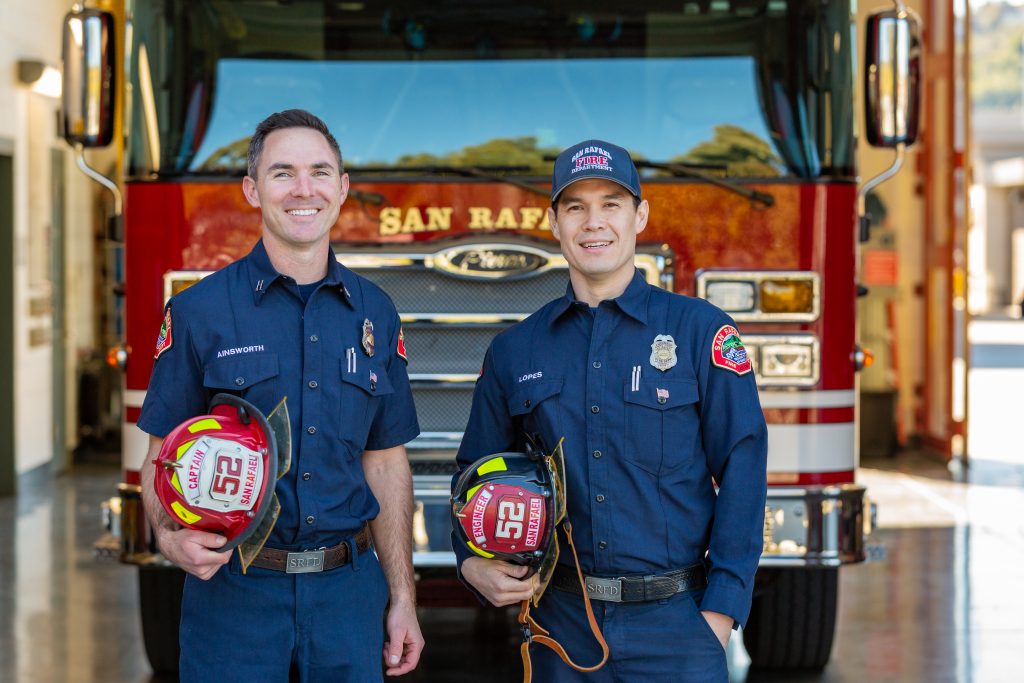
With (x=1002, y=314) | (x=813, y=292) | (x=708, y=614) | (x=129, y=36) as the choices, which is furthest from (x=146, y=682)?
(x=1002, y=314)

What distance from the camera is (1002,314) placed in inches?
1766

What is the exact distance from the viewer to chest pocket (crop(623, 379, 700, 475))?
116 inches

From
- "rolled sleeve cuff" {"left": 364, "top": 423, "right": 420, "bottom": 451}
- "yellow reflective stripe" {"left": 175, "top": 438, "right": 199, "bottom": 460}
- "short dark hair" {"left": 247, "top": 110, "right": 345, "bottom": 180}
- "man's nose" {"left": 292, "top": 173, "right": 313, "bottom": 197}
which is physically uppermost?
"short dark hair" {"left": 247, "top": 110, "right": 345, "bottom": 180}

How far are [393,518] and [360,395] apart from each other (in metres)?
0.32

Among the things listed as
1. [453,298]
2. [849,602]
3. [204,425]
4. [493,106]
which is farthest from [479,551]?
[849,602]

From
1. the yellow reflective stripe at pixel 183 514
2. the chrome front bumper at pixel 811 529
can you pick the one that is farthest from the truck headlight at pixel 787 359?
the yellow reflective stripe at pixel 183 514

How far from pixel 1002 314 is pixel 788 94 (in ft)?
139

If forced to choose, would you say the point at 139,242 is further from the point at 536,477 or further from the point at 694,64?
the point at 536,477

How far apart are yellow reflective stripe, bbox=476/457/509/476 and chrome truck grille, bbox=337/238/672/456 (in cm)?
192

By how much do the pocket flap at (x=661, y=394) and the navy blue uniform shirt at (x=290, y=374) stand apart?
561 mm

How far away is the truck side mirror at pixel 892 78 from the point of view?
15.9ft

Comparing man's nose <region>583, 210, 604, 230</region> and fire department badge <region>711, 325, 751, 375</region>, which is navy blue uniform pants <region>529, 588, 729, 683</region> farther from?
man's nose <region>583, 210, 604, 230</region>

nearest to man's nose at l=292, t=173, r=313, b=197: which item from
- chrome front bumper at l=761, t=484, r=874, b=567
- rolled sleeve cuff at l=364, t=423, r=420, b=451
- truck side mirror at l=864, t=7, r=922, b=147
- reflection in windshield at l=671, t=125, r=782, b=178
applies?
rolled sleeve cuff at l=364, t=423, r=420, b=451

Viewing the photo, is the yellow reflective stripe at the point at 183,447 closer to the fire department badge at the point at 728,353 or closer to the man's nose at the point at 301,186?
the man's nose at the point at 301,186
